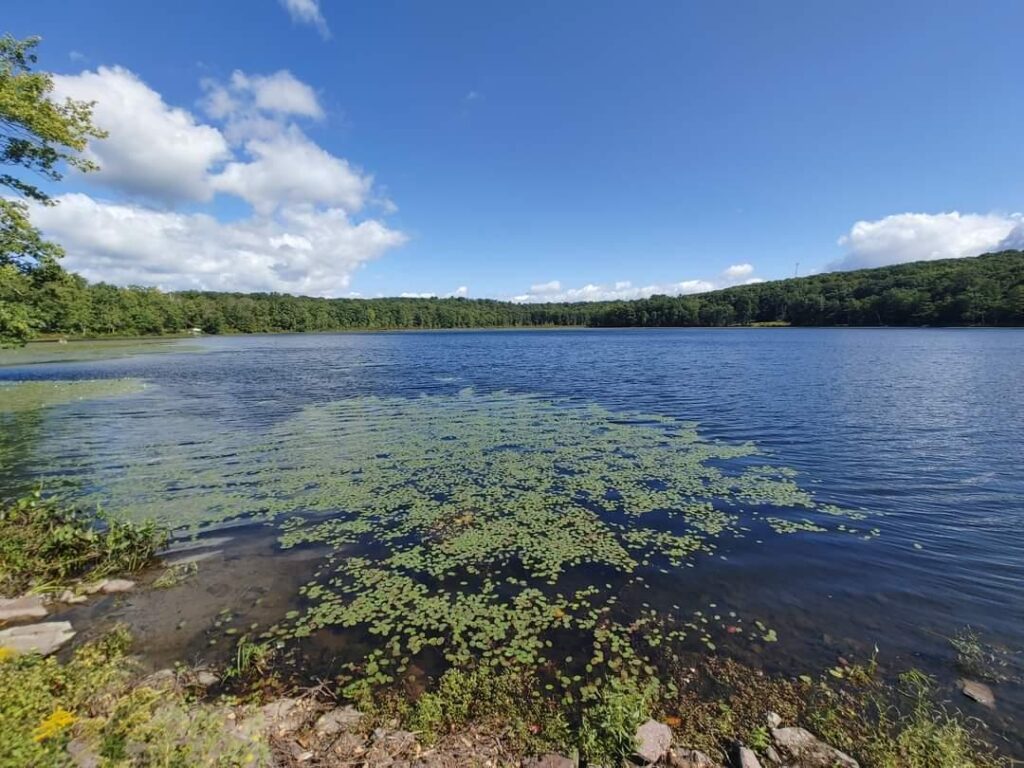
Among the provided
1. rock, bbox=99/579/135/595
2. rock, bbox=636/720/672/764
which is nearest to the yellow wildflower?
rock, bbox=99/579/135/595

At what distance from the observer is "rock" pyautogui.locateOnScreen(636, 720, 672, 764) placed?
480 cm

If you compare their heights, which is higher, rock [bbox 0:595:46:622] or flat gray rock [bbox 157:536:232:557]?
rock [bbox 0:595:46:622]

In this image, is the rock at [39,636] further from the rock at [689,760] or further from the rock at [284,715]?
the rock at [689,760]

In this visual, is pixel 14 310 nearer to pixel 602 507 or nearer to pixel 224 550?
pixel 224 550

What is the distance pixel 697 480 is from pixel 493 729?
35.8 ft

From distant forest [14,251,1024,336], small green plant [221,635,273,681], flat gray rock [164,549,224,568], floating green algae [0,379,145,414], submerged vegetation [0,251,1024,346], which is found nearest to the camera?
small green plant [221,635,273,681]

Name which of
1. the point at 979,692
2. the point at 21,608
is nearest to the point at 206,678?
the point at 21,608

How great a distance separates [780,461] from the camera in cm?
1625

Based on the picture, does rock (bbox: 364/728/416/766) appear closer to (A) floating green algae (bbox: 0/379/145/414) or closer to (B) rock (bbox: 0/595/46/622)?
(B) rock (bbox: 0/595/46/622)

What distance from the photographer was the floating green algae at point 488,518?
712cm

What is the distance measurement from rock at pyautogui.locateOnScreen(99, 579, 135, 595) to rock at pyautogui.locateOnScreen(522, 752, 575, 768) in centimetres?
804

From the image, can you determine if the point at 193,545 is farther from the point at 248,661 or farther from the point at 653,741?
the point at 653,741

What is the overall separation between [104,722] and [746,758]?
21.6 feet

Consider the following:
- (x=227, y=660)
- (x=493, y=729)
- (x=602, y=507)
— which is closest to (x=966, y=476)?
(x=602, y=507)
